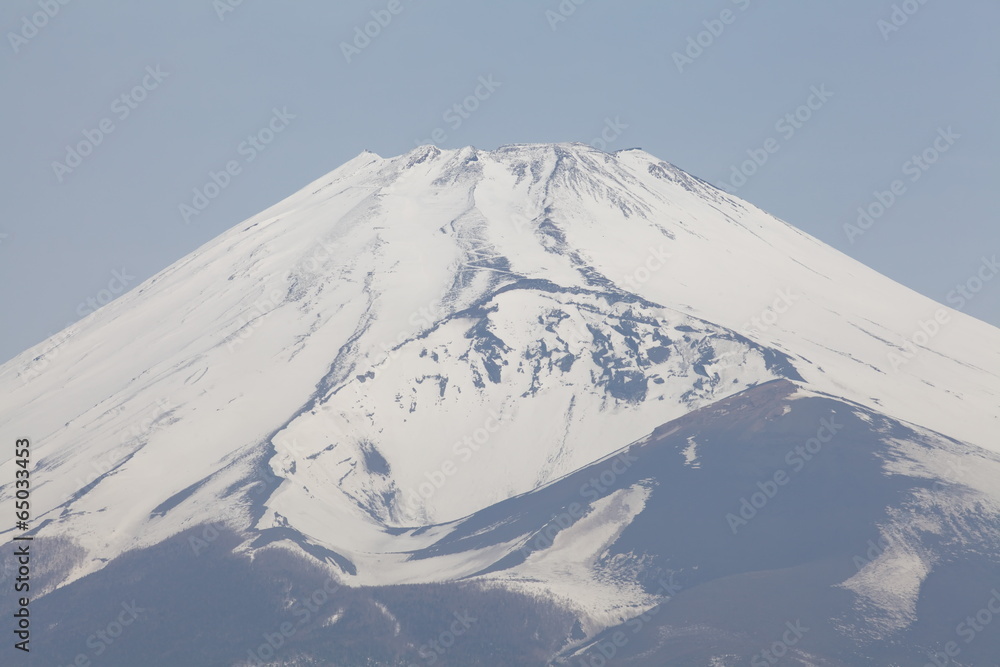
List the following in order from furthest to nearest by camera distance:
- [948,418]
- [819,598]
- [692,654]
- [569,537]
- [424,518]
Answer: [948,418], [424,518], [569,537], [819,598], [692,654]

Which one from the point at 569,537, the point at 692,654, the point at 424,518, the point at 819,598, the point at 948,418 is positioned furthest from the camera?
the point at 948,418

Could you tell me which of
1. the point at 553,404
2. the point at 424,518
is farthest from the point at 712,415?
the point at 424,518

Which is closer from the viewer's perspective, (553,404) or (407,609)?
(407,609)

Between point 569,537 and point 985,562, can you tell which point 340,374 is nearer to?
point 569,537

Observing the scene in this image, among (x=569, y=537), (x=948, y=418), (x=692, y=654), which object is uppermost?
(x=948, y=418)

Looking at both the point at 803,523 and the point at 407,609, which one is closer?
the point at 407,609

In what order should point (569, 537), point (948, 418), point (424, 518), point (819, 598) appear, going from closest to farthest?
point (819, 598), point (569, 537), point (424, 518), point (948, 418)

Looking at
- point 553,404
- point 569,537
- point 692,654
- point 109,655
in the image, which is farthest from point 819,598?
point 109,655

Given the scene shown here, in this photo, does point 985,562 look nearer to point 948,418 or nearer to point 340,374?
point 948,418

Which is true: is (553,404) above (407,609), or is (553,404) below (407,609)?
above
